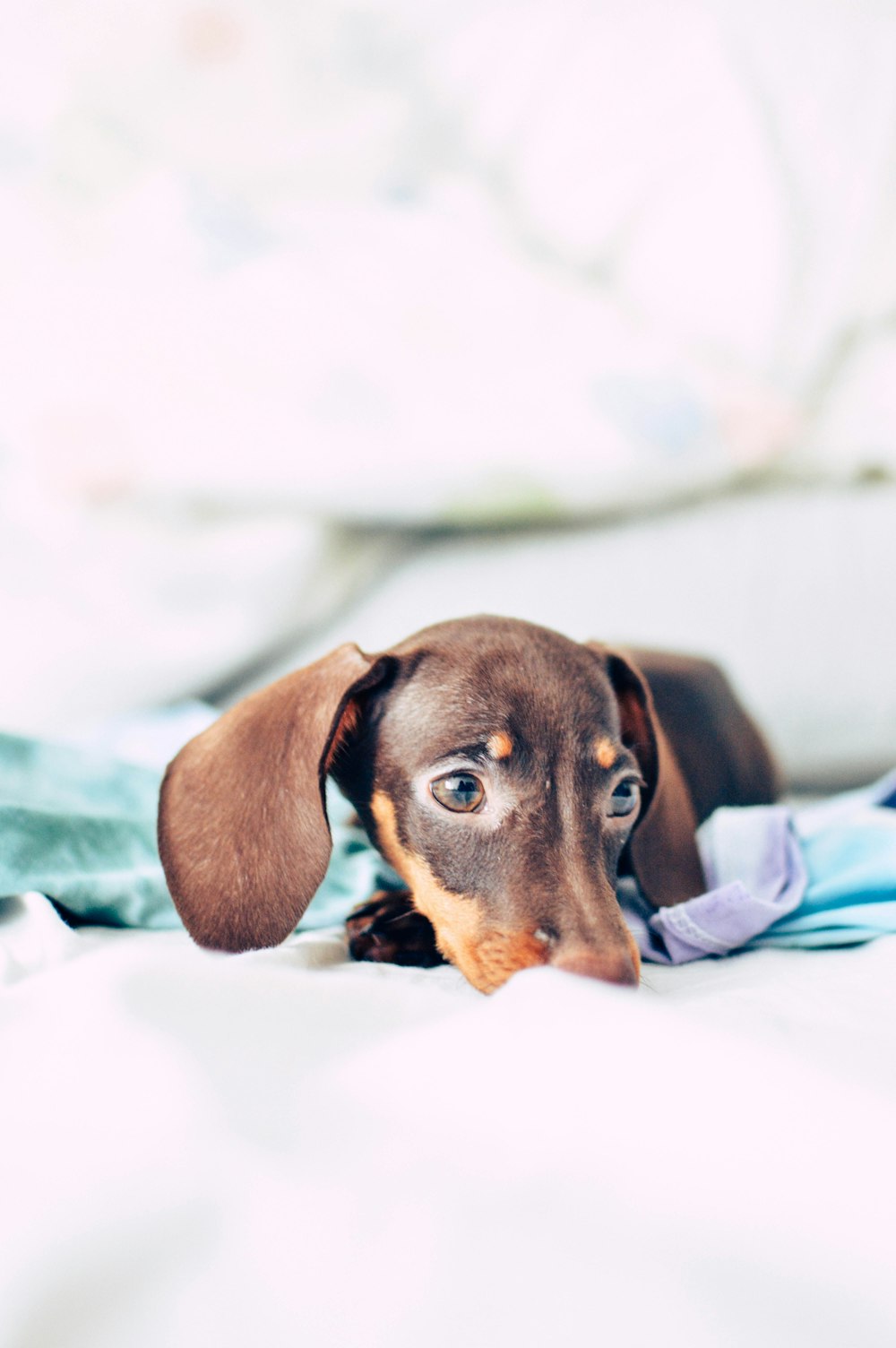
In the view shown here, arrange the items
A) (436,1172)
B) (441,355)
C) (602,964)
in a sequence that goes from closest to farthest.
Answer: (436,1172) < (602,964) < (441,355)

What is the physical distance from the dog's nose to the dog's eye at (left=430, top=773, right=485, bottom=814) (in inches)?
8.8

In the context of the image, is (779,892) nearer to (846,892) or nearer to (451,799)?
(846,892)

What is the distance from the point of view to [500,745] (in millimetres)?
1000

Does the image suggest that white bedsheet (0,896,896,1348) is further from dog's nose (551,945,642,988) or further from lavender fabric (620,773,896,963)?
lavender fabric (620,773,896,963)

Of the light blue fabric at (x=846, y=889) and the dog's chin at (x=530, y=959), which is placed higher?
the dog's chin at (x=530, y=959)

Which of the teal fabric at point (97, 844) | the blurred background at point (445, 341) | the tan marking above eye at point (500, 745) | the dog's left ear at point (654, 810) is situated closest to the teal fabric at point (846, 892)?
the dog's left ear at point (654, 810)

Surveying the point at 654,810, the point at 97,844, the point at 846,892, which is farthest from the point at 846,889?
the point at 97,844

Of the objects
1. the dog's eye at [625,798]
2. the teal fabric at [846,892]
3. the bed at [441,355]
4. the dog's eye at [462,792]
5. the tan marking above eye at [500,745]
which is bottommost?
the teal fabric at [846,892]

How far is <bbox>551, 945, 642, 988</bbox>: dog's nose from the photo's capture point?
79 cm

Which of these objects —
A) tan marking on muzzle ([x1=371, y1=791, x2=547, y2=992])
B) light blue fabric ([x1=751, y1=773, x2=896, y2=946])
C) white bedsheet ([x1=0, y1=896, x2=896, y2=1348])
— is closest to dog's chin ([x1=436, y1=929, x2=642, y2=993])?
tan marking on muzzle ([x1=371, y1=791, x2=547, y2=992])

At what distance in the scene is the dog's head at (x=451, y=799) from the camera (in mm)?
929

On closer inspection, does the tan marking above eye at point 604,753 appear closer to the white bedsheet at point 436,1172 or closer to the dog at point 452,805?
the dog at point 452,805

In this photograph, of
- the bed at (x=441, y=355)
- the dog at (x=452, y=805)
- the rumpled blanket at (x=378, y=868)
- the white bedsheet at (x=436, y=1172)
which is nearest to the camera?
the white bedsheet at (x=436, y=1172)

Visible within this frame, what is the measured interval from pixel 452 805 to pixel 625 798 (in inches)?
8.7
